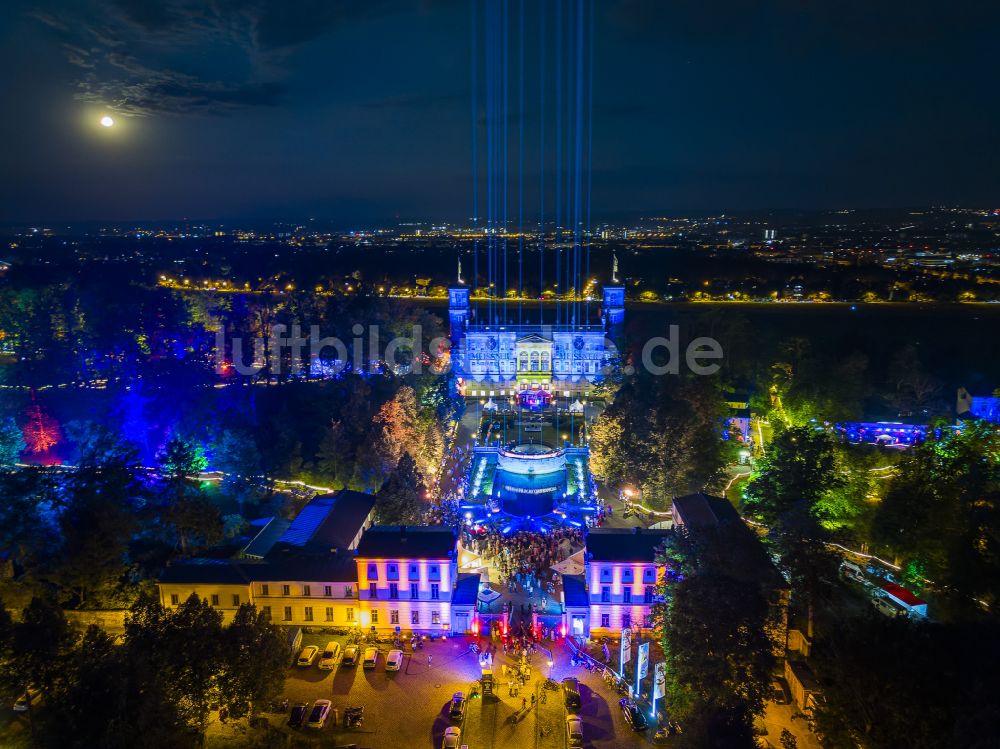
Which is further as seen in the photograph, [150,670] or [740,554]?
[740,554]

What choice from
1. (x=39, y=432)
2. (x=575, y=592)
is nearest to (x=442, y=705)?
(x=575, y=592)

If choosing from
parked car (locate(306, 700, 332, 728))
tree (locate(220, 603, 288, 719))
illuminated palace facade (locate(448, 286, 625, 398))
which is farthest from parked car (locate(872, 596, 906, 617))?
illuminated palace facade (locate(448, 286, 625, 398))

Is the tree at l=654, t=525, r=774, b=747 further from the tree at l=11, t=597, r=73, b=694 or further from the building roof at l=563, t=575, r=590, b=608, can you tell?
the tree at l=11, t=597, r=73, b=694

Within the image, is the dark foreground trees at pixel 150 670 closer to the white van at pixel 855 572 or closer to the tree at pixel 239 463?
the tree at pixel 239 463

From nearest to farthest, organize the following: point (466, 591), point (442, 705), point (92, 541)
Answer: point (442, 705) → point (92, 541) → point (466, 591)

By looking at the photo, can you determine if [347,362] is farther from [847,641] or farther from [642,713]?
[847,641]

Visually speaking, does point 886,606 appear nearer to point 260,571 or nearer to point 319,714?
point 319,714
